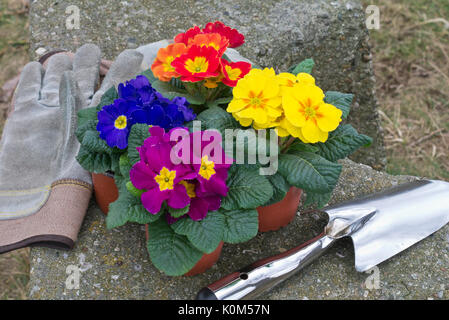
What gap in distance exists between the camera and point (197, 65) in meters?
1.01

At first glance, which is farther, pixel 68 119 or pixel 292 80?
pixel 68 119

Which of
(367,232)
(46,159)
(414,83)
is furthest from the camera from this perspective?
(414,83)

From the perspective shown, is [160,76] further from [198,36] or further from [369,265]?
[369,265]

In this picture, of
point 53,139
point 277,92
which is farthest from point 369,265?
point 53,139

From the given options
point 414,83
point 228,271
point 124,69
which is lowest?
point 414,83

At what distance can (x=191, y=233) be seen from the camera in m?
0.89

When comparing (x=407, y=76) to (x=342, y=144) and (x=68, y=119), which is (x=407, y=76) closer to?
(x=342, y=144)

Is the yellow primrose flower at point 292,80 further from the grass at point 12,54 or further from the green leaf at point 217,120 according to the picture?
the grass at point 12,54

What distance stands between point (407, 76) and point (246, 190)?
1814 mm

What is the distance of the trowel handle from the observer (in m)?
0.96

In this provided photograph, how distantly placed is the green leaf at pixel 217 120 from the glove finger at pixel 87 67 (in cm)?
52

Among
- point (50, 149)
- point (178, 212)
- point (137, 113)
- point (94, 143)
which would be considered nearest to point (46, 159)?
point (50, 149)

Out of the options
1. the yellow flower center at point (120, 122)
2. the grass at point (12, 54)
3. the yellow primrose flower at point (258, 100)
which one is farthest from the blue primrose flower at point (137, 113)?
the grass at point (12, 54)

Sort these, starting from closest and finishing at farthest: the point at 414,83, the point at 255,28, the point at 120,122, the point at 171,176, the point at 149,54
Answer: the point at 171,176, the point at 120,122, the point at 149,54, the point at 255,28, the point at 414,83
